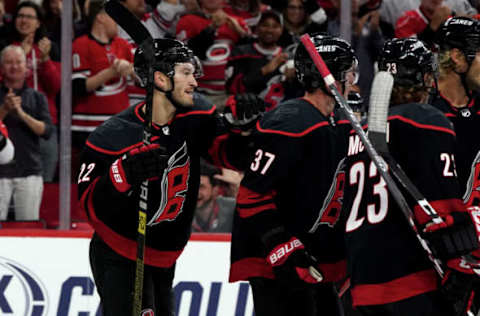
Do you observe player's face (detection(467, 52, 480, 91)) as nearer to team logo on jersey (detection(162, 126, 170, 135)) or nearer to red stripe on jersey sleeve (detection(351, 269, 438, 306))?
red stripe on jersey sleeve (detection(351, 269, 438, 306))

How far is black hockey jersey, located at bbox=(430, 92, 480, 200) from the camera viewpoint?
3.69 meters

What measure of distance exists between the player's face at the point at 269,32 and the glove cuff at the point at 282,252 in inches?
89.0

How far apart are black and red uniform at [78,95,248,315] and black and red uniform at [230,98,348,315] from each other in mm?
314

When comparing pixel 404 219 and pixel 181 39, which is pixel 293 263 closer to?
pixel 404 219

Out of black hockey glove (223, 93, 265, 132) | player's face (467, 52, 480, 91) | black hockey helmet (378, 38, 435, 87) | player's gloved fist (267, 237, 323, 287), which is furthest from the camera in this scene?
black hockey glove (223, 93, 265, 132)

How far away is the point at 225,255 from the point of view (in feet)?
16.5

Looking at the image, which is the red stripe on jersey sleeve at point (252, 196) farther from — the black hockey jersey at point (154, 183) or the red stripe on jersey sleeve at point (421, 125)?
the red stripe on jersey sleeve at point (421, 125)

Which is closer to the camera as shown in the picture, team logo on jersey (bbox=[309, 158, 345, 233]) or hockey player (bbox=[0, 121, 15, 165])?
team logo on jersey (bbox=[309, 158, 345, 233])

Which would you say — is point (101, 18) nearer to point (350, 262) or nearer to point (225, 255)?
point (225, 255)

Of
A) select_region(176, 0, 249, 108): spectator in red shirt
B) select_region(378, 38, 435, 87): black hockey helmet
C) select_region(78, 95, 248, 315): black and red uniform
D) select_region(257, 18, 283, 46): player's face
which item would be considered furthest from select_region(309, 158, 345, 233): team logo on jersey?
select_region(257, 18, 283, 46): player's face

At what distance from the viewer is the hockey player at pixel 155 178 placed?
3.74 metres

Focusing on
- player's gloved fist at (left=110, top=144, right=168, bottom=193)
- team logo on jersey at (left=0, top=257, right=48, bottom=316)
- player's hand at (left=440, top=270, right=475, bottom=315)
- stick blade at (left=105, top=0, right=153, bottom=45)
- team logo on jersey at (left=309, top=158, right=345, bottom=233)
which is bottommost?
team logo on jersey at (left=0, top=257, right=48, bottom=316)

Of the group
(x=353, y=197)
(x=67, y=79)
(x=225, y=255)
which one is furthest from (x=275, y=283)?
(x=67, y=79)

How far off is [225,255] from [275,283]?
4.84ft
